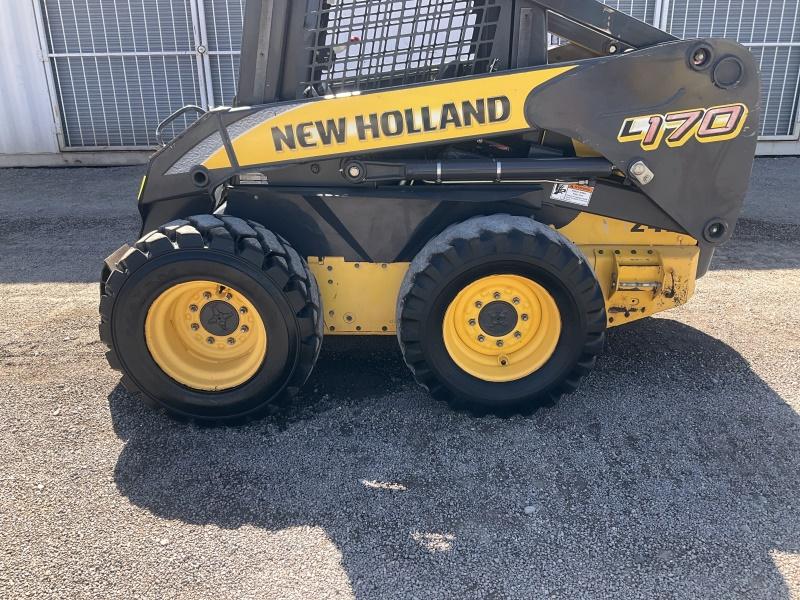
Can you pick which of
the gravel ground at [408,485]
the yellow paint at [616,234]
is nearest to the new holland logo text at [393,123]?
the yellow paint at [616,234]

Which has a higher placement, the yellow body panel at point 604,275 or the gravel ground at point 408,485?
the yellow body panel at point 604,275

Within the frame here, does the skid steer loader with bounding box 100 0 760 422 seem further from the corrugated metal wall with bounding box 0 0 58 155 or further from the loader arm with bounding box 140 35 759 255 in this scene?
the corrugated metal wall with bounding box 0 0 58 155

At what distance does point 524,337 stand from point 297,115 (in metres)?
1.70

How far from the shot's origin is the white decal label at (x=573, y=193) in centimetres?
373

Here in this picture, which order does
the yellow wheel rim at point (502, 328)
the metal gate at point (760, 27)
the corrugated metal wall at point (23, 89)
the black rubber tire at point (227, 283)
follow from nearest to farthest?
1. the black rubber tire at point (227, 283)
2. the yellow wheel rim at point (502, 328)
3. the corrugated metal wall at point (23, 89)
4. the metal gate at point (760, 27)

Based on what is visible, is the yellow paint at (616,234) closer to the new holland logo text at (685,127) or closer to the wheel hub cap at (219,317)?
the new holland logo text at (685,127)

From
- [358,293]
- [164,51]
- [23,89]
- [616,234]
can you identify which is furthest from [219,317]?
[23,89]

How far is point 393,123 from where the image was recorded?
11.6 feet

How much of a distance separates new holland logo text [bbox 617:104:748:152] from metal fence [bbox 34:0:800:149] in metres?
7.65

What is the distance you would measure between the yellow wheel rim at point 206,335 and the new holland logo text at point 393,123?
88 centimetres

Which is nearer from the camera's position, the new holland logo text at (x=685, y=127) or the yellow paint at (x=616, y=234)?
the new holland logo text at (x=685, y=127)

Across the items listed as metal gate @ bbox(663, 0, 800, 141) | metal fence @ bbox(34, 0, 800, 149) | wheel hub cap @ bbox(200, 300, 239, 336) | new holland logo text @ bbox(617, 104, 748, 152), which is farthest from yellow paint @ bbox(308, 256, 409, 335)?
metal gate @ bbox(663, 0, 800, 141)

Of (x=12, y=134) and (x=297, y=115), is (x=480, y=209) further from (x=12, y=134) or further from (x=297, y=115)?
(x=12, y=134)

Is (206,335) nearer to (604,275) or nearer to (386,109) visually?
(386,109)
